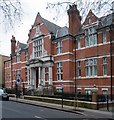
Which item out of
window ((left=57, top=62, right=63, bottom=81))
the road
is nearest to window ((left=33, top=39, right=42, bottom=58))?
window ((left=57, top=62, right=63, bottom=81))

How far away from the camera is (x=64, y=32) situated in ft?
154

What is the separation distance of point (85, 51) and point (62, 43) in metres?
5.38

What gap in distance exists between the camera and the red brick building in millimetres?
38506

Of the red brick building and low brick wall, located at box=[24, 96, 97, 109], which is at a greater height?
the red brick building

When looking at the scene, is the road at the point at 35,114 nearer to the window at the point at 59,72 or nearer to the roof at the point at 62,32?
the window at the point at 59,72

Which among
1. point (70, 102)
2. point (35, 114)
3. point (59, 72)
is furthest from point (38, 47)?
point (35, 114)

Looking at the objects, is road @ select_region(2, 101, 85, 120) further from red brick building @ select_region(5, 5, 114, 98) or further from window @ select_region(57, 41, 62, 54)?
window @ select_region(57, 41, 62, 54)

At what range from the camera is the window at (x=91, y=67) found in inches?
1583

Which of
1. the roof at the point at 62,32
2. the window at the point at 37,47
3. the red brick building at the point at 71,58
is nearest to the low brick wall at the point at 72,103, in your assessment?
the red brick building at the point at 71,58

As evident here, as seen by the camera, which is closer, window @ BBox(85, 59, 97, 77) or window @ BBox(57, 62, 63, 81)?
window @ BBox(85, 59, 97, 77)

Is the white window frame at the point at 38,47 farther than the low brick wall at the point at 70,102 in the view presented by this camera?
Yes

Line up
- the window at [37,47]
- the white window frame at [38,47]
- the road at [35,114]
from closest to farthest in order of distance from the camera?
the road at [35,114] < the white window frame at [38,47] < the window at [37,47]

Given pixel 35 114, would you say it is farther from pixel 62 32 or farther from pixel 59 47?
pixel 62 32

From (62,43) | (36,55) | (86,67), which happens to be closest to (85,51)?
(86,67)
